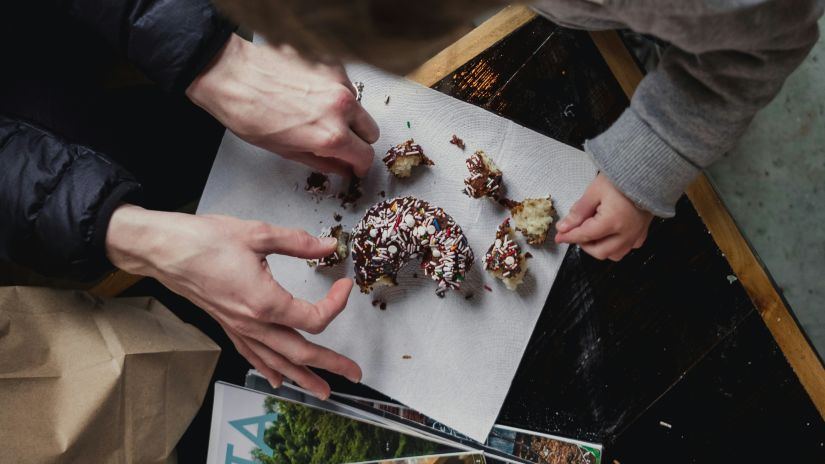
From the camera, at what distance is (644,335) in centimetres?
95

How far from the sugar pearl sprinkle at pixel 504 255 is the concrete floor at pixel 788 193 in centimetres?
49

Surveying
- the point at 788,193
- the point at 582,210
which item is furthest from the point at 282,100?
the point at 788,193

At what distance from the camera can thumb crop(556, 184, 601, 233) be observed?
86 cm

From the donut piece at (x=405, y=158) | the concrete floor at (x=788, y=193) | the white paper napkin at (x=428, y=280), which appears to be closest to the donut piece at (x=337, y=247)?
the white paper napkin at (x=428, y=280)

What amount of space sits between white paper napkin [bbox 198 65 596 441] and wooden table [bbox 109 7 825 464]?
3cm

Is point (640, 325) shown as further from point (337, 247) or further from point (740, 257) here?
point (337, 247)

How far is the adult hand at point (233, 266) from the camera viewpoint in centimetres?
86

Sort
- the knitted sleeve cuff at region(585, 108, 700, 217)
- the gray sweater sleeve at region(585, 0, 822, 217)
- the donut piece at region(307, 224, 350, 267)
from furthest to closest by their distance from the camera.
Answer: the donut piece at region(307, 224, 350, 267), the knitted sleeve cuff at region(585, 108, 700, 217), the gray sweater sleeve at region(585, 0, 822, 217)

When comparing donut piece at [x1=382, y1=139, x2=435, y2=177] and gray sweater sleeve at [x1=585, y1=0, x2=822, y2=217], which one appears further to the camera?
donut piece at [x1=382, y1=139, x2=435, y2=177]

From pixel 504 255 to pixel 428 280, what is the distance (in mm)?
122

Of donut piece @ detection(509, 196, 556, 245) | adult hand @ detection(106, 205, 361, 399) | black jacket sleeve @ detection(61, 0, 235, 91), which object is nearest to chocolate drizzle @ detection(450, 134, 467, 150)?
donut piece @ detection(509, 196, 556, 245)

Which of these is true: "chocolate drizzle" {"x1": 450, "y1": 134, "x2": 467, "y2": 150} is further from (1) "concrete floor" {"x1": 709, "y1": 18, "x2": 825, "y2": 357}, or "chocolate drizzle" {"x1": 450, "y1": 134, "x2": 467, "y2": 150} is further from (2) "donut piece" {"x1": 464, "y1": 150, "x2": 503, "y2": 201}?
(1) "concrete floor" {"x1": 709, "y1": 18, "x2": 825, "y2": 357}

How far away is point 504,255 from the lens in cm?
94

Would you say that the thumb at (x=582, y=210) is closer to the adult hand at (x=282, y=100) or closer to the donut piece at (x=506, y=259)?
the donut piece at (x=506, y=259)
